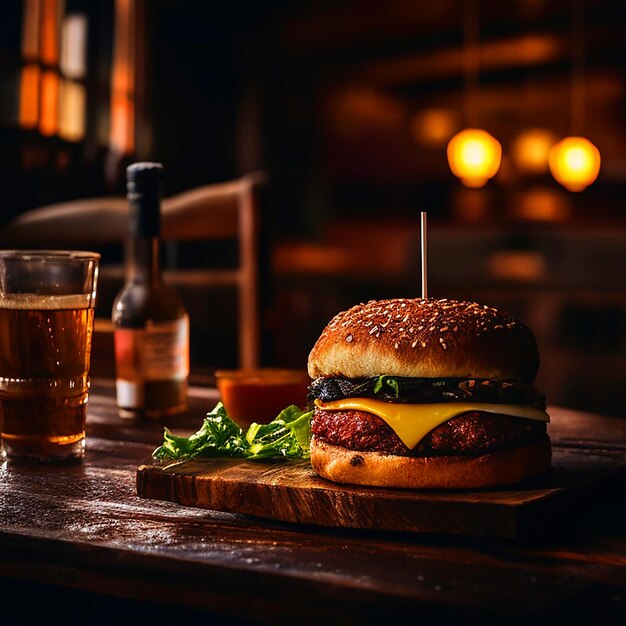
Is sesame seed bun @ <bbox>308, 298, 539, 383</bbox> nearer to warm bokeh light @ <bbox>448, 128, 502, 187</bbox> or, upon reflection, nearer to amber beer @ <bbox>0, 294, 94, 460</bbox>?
amber beer @ <bbox>0, 294, 94, 460</bbox>

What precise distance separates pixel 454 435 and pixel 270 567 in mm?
300

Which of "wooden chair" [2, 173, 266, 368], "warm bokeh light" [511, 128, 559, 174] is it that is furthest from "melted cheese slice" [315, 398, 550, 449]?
"warm bokeh light" [511, 128, 559, 174]

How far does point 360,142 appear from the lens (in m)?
9.06

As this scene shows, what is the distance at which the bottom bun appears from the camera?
3.20 feet

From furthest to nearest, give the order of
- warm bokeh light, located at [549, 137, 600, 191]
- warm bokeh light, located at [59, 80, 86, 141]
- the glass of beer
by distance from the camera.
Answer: warm bokeh light, located at [549, 137, 600, 191], warm bokeh light, located at [59, 80, 86, 141], the glass of beer

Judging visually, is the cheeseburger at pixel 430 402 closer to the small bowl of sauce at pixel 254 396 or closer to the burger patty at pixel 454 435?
the burger patty at pixel 454 435

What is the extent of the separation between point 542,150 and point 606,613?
25.8 ft

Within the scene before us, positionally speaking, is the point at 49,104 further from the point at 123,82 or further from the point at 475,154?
the point at 475,154

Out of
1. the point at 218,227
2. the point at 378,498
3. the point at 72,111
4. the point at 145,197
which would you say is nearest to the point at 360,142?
the point at 72,111

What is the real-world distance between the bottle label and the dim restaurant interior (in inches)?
50.4

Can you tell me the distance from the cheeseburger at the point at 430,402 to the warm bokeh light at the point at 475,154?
214 inches

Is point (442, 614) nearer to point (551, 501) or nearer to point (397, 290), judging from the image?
point (551, 501)

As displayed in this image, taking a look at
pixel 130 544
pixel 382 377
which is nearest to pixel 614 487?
pixel 382 377

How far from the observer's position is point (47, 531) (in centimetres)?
92
